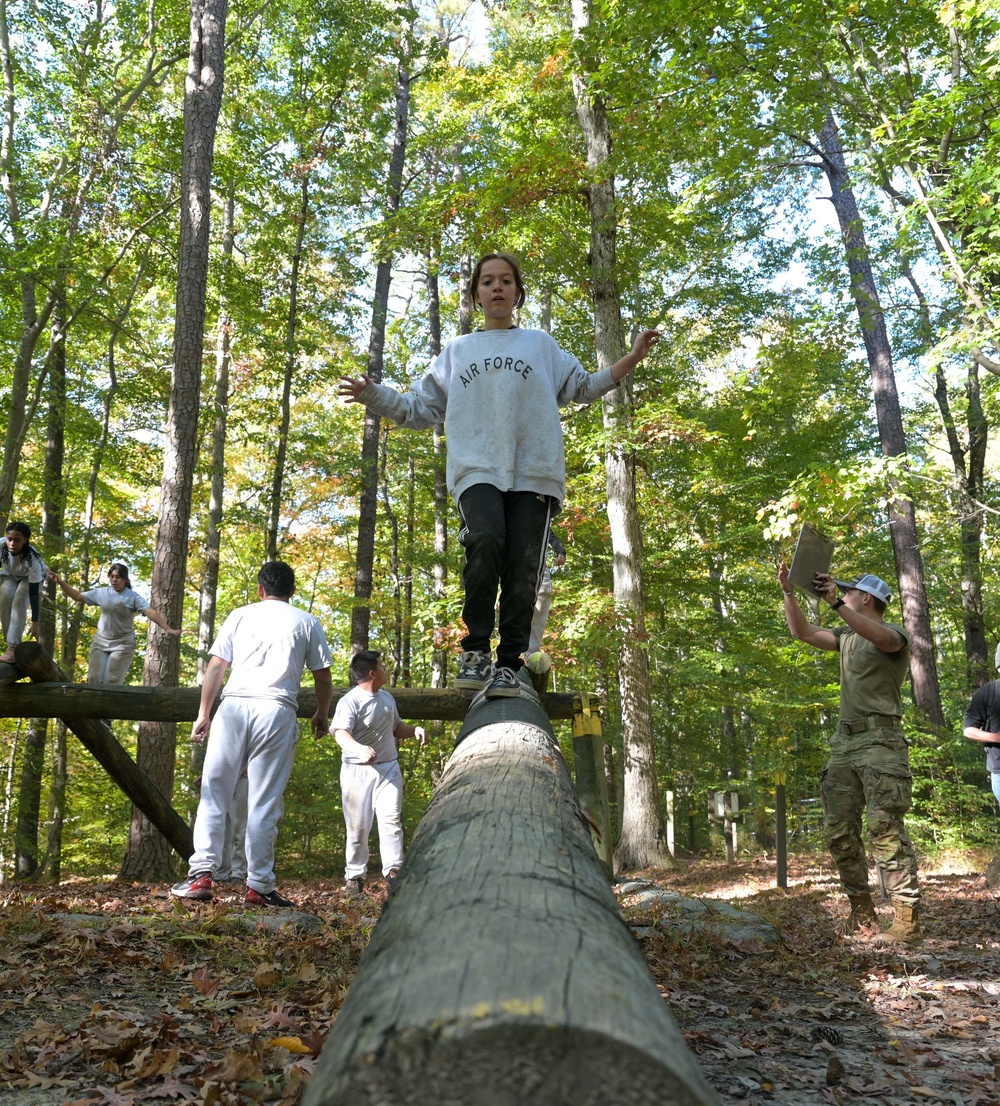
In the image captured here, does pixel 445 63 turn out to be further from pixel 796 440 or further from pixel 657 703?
pixel 657 703

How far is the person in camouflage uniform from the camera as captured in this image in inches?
237

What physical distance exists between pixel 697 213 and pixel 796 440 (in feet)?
21.2

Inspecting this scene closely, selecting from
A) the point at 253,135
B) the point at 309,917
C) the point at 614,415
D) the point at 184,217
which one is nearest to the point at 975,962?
the point at 309,917

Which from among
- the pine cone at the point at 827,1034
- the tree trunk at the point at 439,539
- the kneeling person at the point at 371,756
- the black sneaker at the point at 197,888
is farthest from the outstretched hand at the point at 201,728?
the tree trunk at the point at 439,539

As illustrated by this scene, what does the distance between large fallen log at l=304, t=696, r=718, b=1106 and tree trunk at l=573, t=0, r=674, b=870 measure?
1142 centimetres

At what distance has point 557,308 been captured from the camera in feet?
72.5

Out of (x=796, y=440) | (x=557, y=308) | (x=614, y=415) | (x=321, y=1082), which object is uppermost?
(x=557, y=308)

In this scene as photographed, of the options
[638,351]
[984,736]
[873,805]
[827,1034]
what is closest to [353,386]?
[638,351]

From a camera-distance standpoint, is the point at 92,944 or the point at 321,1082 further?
the point at 92,944

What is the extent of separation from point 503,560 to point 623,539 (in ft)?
29.1

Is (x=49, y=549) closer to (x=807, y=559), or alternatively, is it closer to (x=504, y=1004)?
(x=807, y=559)

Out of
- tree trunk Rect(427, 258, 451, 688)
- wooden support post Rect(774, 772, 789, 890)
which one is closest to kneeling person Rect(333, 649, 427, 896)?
wooden support post Rect(774, 772, 789, 890)

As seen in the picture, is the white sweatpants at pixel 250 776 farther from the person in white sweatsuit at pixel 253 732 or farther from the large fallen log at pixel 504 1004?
the large fallen log at pixel 504 1004

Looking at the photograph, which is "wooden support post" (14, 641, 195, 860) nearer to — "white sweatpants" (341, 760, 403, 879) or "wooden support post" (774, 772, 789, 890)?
"white sweatpants" (341, 760, 403, 879)
